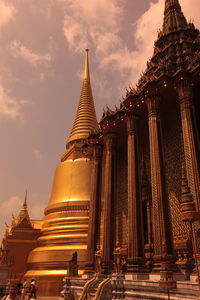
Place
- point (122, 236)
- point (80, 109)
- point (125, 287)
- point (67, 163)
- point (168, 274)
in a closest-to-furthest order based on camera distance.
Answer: point (168, 274), point (125, 287), point (122, 236), point (67, 163), point (80, 109)

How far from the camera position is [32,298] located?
1734 cm

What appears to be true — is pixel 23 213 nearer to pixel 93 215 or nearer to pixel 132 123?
pixel 93 215

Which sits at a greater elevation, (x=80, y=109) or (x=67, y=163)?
(x=80, y=109)

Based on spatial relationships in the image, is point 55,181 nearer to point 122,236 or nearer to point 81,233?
point 81,233

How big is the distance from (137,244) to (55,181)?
1788 centimetres

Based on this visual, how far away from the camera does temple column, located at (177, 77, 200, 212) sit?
1235 centimetres

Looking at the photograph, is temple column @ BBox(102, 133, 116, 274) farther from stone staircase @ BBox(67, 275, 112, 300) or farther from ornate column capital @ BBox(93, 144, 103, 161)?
ornate column capital @ BBox(93, 144, 103, 161)

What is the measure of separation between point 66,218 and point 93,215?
6.63 metres

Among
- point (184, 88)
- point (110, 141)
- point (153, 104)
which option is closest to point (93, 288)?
point (110, 141)

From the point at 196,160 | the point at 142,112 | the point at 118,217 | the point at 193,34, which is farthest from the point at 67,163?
the point at 196,160

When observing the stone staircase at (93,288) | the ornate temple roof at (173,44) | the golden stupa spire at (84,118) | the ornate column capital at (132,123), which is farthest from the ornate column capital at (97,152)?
the golden stupa spire at (84,118)

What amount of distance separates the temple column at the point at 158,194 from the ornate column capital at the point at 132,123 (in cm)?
190

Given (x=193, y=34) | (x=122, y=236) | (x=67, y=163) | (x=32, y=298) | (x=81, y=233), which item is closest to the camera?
(x=32, y=298)

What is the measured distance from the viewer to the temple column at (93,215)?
60.8ft
